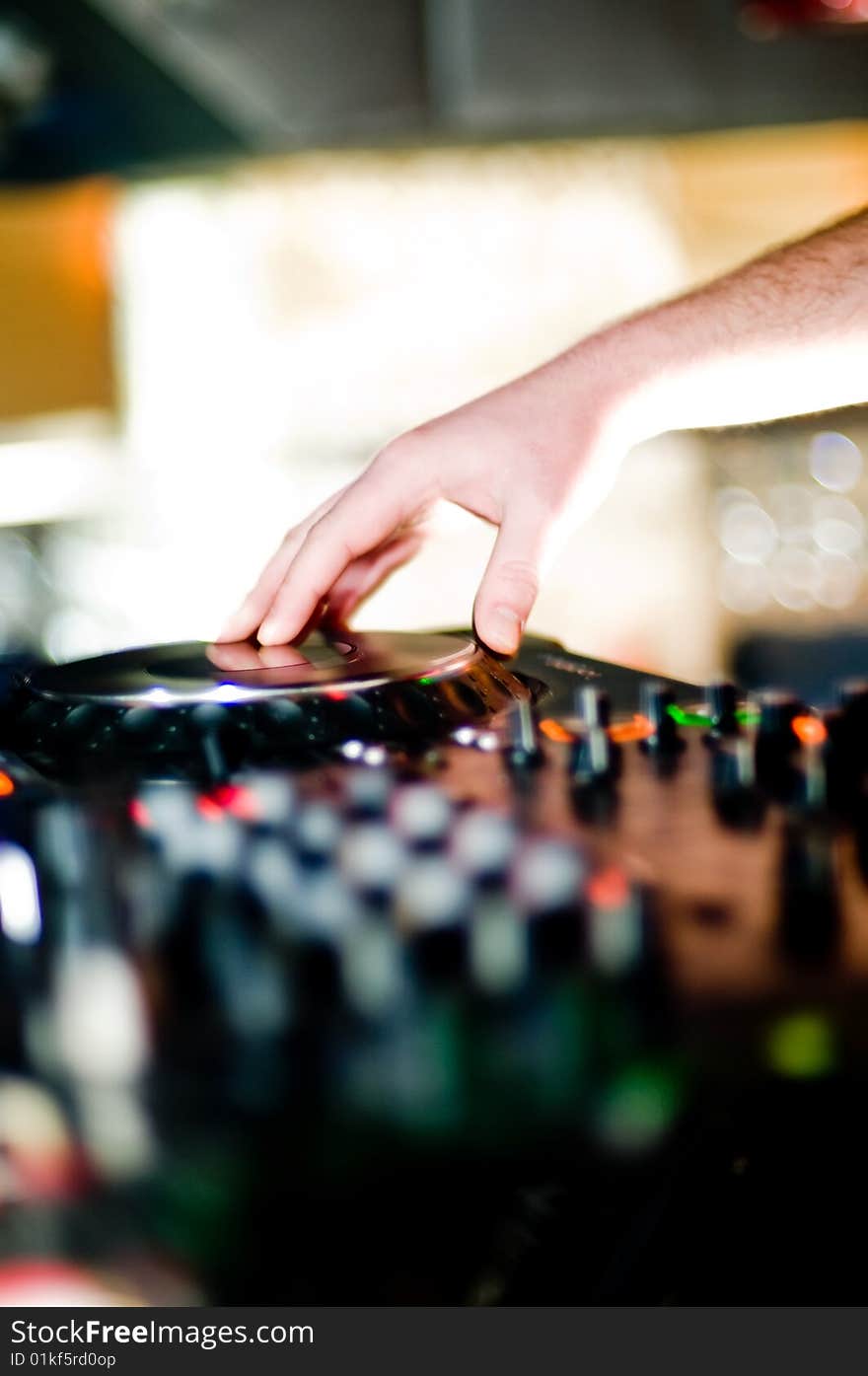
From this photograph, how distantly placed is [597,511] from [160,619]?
1130mm

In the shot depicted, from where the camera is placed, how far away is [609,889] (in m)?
0.35

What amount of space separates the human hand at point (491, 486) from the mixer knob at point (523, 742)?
0.57 ft

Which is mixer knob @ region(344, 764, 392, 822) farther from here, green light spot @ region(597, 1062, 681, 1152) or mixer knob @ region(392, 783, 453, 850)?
green light spot @ region(597, 1062, 681, 1152)

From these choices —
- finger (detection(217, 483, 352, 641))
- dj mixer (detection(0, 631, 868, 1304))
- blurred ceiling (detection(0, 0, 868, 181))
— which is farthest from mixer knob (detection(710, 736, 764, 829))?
blurred ceiling (detection(0, 0, 868, 181))

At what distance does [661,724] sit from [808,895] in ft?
0.58

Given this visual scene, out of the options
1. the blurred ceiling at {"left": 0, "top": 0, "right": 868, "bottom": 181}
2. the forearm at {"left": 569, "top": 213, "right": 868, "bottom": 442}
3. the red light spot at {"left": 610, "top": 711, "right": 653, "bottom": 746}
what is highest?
the blurred ceiling at {"left": 0, "top": 0, "right": 868, "bottom": 181}

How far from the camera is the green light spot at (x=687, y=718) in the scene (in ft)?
1.76

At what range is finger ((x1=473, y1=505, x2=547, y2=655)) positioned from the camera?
26.4 inches

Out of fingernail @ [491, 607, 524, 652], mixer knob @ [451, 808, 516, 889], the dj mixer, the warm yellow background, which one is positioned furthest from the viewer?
the warm yellow background

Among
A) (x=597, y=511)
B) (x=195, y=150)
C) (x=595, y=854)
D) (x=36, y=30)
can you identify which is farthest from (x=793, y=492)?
(x=595, y=854)

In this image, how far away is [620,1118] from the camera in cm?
28

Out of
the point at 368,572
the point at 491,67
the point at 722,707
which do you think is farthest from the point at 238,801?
the point at 491,67

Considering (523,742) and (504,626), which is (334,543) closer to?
(504,626)
